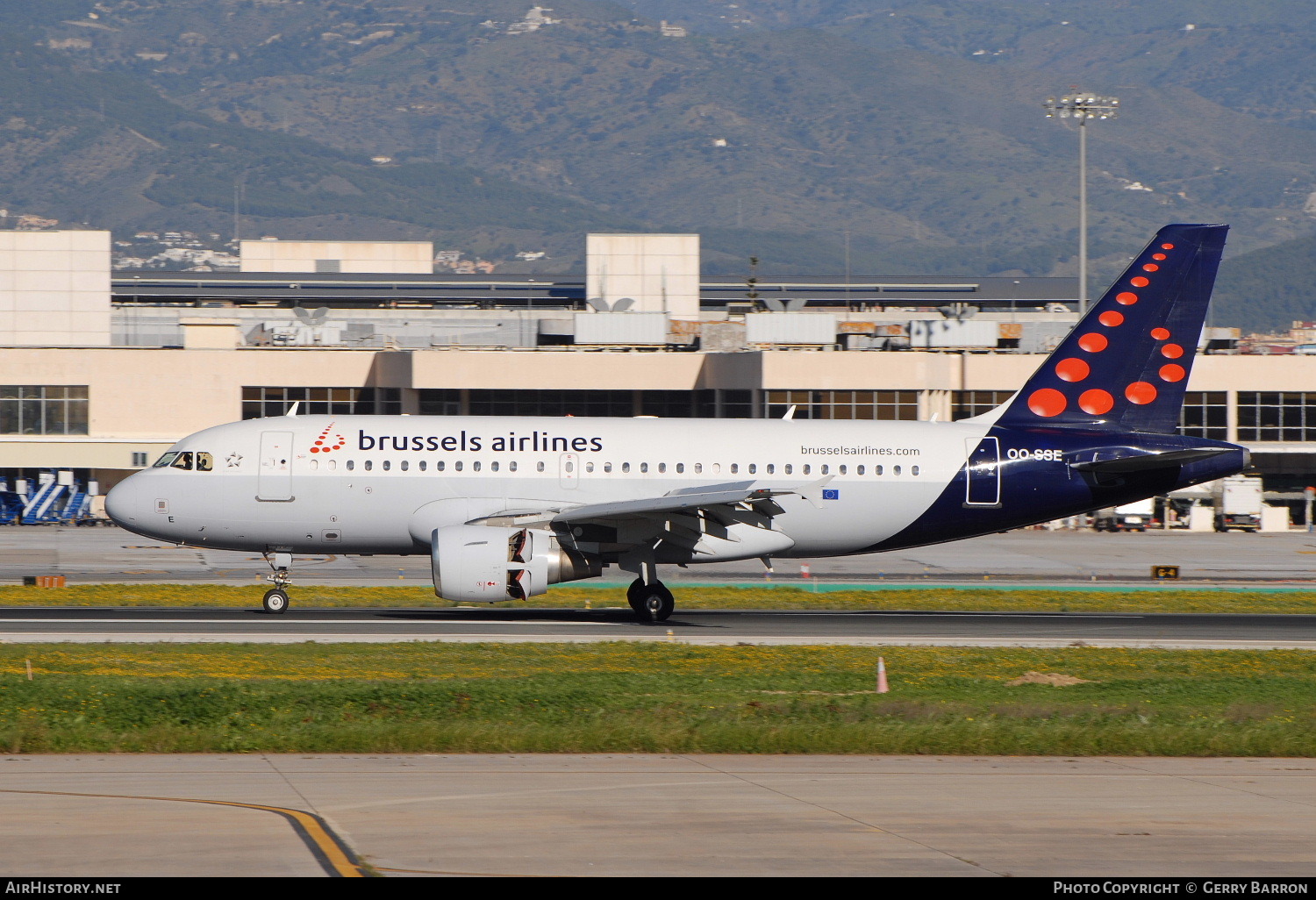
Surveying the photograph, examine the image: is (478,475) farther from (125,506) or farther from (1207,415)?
(1207,415)

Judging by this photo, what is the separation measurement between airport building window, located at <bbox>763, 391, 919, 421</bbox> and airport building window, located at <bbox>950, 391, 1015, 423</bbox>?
9.05 feet

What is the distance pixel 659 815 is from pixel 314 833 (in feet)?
11.3

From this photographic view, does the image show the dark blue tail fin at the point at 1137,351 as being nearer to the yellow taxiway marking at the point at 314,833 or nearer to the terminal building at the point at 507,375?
the yellow taxiway marking at the point at 314,833

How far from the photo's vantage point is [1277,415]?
273ft

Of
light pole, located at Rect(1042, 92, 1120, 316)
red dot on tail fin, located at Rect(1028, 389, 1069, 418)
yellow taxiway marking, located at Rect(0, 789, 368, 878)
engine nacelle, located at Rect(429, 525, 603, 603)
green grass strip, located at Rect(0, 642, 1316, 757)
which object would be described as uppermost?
light pole, located at Rect(1042, 92, 1120, 316)

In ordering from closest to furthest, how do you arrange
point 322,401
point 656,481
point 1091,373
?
point 656,481, point 1091,373, point 322,401

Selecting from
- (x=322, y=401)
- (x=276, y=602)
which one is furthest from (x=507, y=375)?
(x=276, y=602)

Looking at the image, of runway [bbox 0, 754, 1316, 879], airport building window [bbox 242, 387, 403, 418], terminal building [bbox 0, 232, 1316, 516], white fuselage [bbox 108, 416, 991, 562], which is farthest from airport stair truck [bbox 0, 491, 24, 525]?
runway [bbox 0, 754, 1316, 879]

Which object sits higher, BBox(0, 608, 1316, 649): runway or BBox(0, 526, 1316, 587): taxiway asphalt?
BBox(0, 526, 1316, 587): taxiway asphalt

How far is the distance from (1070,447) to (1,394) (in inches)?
2389

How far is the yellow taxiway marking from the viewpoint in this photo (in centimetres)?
1293

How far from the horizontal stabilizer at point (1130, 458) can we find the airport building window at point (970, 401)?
137ft

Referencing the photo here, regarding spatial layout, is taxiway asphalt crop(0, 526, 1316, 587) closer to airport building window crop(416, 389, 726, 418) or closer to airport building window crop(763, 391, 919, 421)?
airport building window crop(763, 391, 919, 421)

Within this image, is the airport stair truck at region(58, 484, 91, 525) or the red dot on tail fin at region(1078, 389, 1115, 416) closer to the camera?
the red dot on tail fin at region(1078, 389, 1115, 416)
